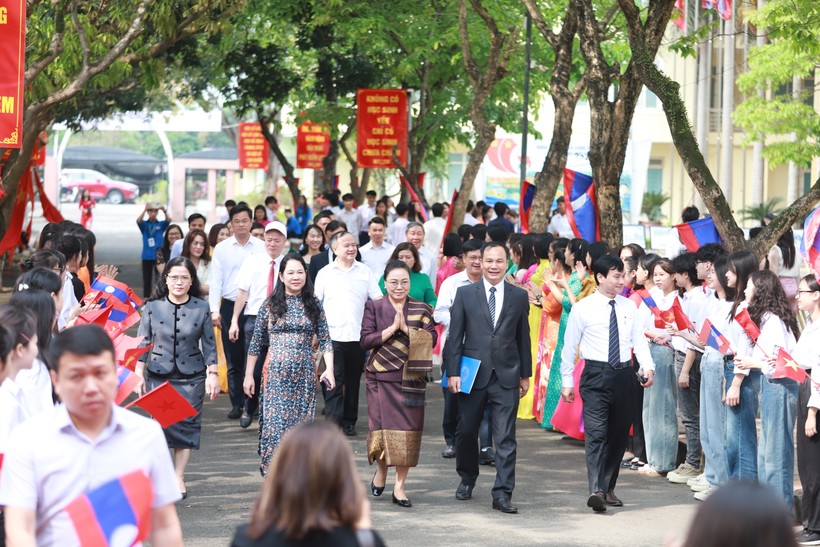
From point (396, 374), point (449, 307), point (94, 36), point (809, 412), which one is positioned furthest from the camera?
point (94, 36)

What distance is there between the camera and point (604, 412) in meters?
9.27

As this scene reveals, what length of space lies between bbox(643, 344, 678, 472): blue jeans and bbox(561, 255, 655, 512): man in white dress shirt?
1400 millimetres

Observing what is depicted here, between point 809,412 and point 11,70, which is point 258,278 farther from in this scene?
point 809,412

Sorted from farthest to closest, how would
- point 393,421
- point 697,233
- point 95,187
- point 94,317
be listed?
point 95,187 → point 697,233 → point 393,421 → point 94,317

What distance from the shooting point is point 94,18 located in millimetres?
16547

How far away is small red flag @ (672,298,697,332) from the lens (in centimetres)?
947

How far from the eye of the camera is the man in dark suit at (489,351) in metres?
9.45

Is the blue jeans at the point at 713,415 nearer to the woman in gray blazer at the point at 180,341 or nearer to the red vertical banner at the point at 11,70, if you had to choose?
the woman in gray blazer at the point at 180,341

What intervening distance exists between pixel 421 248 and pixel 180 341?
5.43 meters

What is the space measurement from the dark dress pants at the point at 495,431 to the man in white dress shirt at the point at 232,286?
3.60 m

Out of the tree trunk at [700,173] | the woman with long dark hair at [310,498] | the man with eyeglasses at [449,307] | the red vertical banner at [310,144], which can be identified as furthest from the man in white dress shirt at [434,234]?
the woman with long dark hair at [310,498]

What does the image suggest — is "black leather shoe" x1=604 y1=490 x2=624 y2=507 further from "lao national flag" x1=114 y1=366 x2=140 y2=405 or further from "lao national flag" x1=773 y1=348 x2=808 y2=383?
"lao national flag" x1=114 y1=366 x2=140 y2=405

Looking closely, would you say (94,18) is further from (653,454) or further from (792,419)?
(792,419)

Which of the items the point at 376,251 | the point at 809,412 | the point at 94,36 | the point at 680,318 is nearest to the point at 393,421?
the point at 680,318
